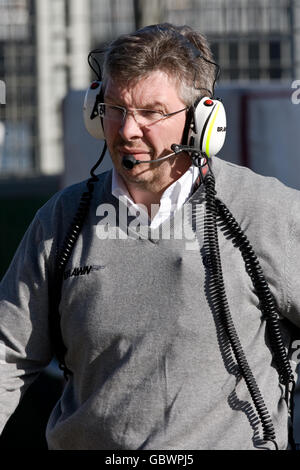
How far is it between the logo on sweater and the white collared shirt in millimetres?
187

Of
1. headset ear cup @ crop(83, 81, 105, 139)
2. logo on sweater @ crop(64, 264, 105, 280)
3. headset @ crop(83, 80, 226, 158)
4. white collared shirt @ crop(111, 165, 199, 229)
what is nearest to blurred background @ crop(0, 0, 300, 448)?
headset ear cup @ crop(83, 81, 105, 139)

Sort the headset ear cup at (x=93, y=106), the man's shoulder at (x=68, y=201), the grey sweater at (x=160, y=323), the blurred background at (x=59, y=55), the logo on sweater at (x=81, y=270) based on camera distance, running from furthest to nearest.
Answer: the blurred background at (x=59, y=55)
the headset ear cup at (x=93, y=106)
the man's shoulder at (x=68, y=201)
the logo on sweater at (x=81, y=270)
the grey sweater at (x=160, y=323)

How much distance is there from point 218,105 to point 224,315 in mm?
625

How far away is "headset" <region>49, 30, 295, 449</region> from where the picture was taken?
265 centimetres

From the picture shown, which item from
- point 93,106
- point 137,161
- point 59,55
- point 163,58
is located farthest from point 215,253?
point 59,55

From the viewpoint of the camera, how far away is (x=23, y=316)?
284 cm

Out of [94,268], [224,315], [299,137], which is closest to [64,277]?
[94,268]

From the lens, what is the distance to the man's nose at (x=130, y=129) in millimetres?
2703

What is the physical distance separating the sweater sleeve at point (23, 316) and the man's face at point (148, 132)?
340 millimetres

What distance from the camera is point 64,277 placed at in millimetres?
2785

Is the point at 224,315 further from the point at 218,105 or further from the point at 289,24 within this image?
the point at 289,24

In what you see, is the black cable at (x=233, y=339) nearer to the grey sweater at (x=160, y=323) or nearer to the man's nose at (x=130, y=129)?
the grey sweater at (x=160, y=323)

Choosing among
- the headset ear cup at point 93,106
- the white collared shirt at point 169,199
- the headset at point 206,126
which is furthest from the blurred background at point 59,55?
the white collared shirt at point 169,199

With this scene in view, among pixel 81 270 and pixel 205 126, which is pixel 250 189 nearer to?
pixel 205 126
